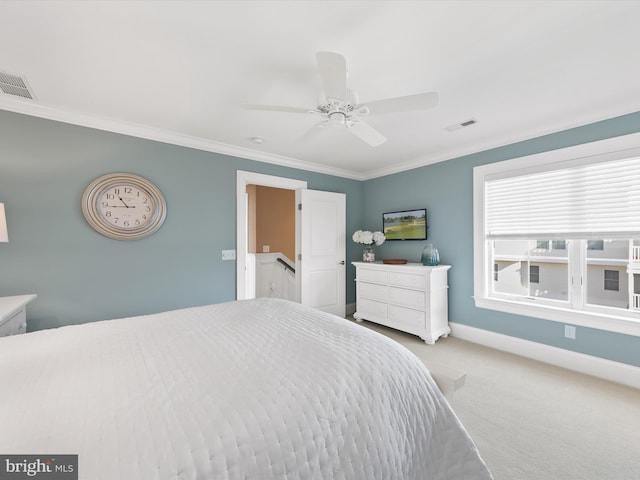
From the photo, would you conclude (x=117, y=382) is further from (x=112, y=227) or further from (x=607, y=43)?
(x=607, y=43)

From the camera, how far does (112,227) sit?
264cm

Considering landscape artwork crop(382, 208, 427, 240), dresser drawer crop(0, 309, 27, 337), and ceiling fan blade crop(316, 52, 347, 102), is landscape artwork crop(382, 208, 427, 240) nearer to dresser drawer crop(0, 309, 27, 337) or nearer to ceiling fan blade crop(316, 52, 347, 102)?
ceiling fan blade crop(316, 52, 347, 102)

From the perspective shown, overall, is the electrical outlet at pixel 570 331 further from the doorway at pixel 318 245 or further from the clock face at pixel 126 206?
the clock face at pixel 126 206

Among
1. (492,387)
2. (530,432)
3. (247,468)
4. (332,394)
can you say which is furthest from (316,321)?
(492,387)

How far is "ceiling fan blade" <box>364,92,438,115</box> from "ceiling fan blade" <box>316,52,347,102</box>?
0.22 m

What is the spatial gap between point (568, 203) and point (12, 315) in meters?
4.79

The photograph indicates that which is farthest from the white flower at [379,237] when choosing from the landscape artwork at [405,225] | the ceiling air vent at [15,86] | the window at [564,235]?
the ceiling air vent at [15,86]

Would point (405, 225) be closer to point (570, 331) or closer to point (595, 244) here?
point (595, 244)

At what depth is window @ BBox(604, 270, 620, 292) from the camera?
256 centimetres

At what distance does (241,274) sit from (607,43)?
3.65 meters

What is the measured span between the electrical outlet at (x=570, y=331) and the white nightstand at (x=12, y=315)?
177 inches

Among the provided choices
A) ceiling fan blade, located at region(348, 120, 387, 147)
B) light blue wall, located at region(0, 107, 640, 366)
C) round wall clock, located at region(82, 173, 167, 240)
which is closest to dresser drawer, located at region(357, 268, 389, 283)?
light blue wall, located at region(0, 107, 640, 366)

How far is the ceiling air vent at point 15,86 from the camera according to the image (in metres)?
1.94

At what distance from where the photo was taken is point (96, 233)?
8.58ft
